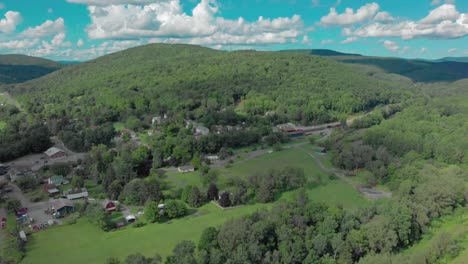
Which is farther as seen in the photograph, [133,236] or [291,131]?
[291,131]

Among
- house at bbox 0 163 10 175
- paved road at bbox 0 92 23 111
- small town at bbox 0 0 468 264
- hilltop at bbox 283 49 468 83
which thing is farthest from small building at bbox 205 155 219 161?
hilltop at bbox 283 49 468 83

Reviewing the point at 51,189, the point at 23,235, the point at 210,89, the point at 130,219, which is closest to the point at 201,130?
the point at 210,89

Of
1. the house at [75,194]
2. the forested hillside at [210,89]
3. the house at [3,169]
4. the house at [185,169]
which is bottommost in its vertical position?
the house at [3,169]

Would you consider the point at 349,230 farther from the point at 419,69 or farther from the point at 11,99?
the point at 419,69

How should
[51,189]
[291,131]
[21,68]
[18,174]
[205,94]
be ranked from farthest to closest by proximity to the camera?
1. [21,68]
2. [205,94]
3. [291,131]
4. [18,174]
5. [51,189]

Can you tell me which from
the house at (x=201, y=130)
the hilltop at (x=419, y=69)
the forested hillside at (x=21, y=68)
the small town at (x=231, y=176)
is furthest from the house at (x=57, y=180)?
the hilltop at (x=419, y=69)

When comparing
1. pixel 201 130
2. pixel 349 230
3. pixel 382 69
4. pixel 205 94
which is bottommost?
pixel 349 230

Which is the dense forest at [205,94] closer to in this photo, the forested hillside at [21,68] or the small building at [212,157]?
the small building at [212,157]
